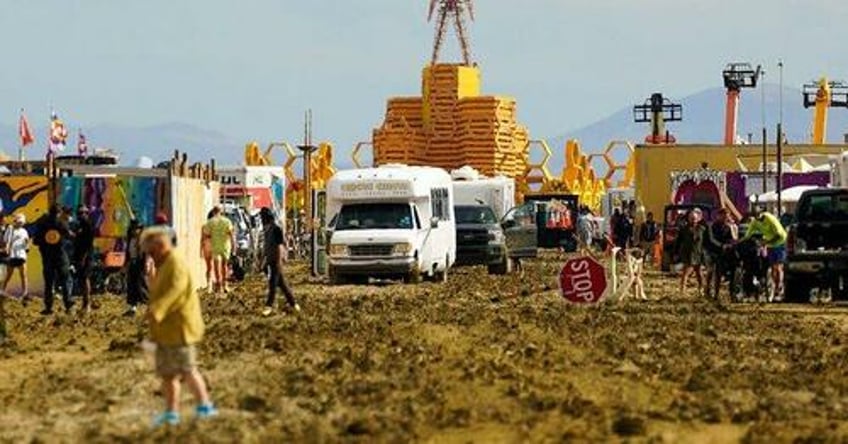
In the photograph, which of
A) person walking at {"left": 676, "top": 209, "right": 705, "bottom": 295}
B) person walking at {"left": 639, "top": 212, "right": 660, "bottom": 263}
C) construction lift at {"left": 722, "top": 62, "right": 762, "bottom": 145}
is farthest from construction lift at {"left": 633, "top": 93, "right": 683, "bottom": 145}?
person walking at {"left": 676, "top": 209, "right": 705, "bottom": 295}

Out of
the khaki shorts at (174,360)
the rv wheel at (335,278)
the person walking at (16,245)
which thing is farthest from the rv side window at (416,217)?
the khaki shorts at (174,360)

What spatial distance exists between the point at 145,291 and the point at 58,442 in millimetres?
15093

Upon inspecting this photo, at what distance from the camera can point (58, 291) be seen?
121ft

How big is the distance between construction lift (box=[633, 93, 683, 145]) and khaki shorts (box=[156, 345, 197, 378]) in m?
90.1

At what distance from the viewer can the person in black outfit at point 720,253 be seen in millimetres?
34469

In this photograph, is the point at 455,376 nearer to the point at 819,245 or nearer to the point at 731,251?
the point at 819,245

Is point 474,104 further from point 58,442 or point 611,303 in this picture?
point 58,442

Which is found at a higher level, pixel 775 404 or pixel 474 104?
pixel 474 104

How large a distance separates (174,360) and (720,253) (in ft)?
64.2

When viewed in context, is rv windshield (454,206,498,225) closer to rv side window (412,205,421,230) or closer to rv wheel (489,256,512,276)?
rv wheel (489,256,512,276)

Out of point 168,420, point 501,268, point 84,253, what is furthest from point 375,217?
point 168,420

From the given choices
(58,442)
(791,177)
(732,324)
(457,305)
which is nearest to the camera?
(58,442)

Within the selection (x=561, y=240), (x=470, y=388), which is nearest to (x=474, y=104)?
(x=561, y=240)

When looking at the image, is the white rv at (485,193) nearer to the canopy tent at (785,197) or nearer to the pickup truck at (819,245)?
the canopy tent at (785,197)
